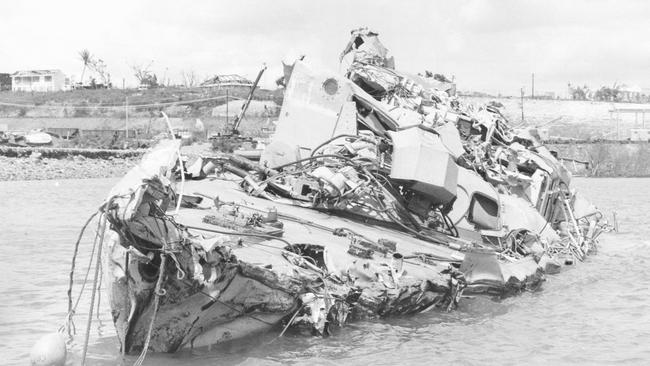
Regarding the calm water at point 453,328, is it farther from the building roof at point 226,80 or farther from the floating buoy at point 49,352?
the building roof at point 226,80

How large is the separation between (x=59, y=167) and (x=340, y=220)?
3185cm

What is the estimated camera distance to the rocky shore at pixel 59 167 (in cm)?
3884

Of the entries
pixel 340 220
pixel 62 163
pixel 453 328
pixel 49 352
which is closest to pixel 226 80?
pixel 62 163

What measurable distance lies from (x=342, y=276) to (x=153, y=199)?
114 inches

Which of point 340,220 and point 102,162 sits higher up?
point 340,220

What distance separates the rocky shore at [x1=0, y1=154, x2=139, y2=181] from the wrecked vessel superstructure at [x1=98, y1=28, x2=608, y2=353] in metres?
24.2

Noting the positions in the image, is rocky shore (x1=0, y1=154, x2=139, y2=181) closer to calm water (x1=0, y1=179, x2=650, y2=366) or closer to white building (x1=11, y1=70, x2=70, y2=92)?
calm water (x1=0, y1=179, x2=650, y2=366)

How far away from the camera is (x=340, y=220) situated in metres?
11.9

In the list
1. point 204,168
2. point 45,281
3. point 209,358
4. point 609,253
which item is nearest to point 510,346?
point 209,358

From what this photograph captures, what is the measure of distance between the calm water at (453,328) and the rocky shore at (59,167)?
2199 cm

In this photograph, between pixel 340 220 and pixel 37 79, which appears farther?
pixel 37 79

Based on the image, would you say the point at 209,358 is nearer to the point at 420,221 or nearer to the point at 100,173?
the point at 420,221

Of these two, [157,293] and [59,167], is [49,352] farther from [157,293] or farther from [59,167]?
[59,167]

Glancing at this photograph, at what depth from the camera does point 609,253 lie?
61.5ft
